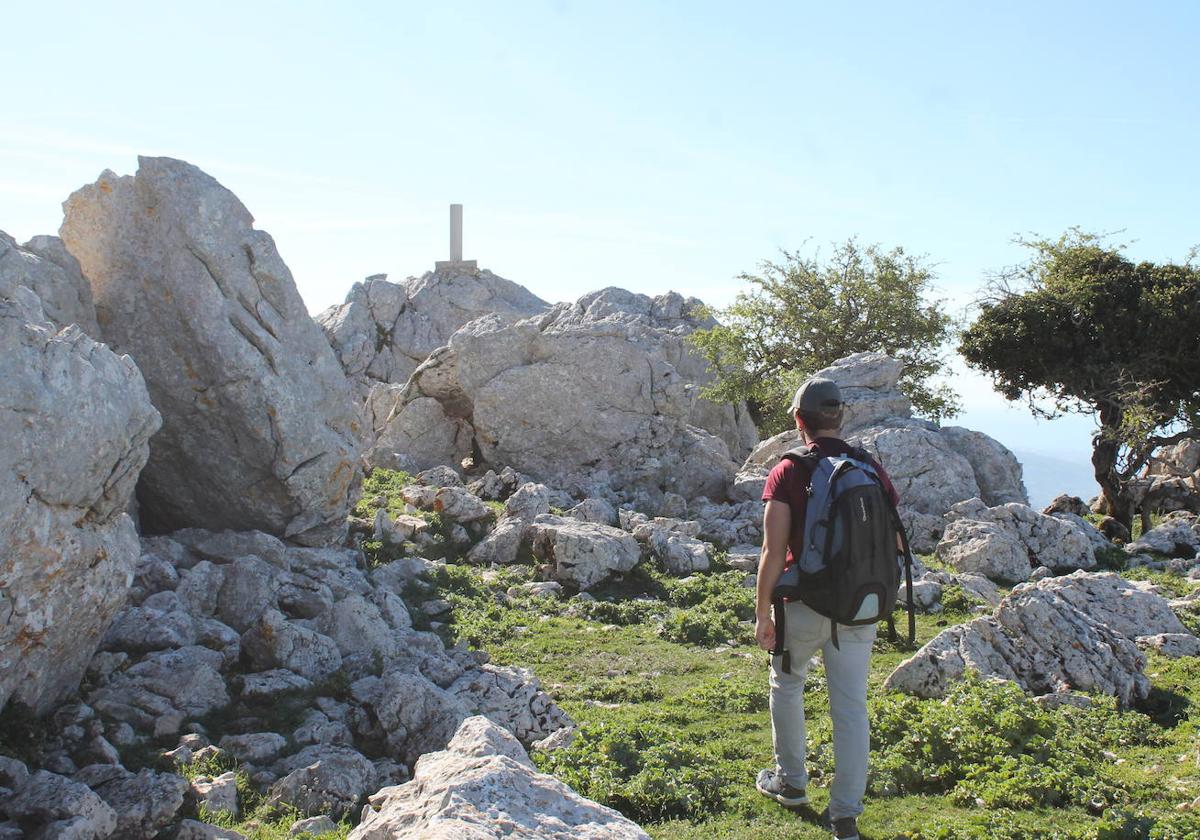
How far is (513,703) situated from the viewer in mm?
9852

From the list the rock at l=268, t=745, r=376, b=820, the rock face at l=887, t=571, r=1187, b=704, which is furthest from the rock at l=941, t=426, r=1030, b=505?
the rock at l=268, t=745, r=376, b=820

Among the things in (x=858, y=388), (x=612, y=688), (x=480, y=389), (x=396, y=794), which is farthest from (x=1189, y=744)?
(x=480, y=389)

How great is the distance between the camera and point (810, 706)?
9.84 metres

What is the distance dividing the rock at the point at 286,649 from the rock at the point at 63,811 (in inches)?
147

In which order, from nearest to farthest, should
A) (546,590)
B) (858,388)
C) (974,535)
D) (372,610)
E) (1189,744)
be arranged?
1. (1189,744)
2. (372,610)
3. (546,590)
4. (974,535)
5. (858,388)

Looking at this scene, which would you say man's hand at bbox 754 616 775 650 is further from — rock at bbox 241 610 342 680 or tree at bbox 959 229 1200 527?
tree at bbox 959 229 1200 527

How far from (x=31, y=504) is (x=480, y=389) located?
56.3 ft

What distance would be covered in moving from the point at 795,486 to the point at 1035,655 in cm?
514

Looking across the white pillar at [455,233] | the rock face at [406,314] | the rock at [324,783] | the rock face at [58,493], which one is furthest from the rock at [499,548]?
the white pillar at [455,233]

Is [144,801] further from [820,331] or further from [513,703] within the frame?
[820,331]

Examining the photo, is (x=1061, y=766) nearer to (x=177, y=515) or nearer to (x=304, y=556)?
(x=304, y=556)

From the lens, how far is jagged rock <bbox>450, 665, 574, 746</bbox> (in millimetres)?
9578

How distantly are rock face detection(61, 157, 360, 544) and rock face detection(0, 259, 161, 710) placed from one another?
468 cm

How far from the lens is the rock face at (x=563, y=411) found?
24375 millimetres
